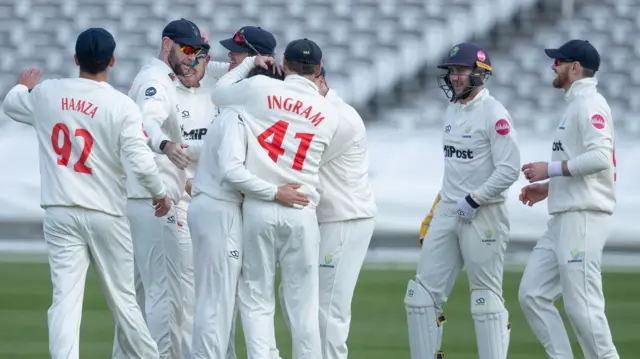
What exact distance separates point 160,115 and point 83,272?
3.92 ft

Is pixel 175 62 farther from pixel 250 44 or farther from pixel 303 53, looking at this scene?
pixel 303 53

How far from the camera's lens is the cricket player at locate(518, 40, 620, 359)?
7.46 metres

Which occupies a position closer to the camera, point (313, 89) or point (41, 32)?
Result: point (313, 89)

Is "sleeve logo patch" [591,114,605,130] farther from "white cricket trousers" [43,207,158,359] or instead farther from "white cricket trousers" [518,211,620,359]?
"white cricket trousers" [43,207,158,359]

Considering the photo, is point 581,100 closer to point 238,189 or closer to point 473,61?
point 473,61

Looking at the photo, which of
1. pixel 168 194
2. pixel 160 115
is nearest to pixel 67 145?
pixel 160 115

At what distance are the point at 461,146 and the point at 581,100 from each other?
2.68 ft

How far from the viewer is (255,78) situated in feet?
22.9

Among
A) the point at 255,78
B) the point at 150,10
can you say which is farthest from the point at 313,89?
the point at 150,10

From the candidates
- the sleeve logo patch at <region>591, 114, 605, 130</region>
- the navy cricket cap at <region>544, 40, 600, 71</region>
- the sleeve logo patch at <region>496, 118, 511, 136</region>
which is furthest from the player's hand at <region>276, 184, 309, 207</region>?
the navy cricket cap at <region>544, 40, 600, 71</region>

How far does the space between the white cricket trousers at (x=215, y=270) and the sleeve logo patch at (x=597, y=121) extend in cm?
227

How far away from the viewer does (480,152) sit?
784 centimetres

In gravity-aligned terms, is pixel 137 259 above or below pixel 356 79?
below

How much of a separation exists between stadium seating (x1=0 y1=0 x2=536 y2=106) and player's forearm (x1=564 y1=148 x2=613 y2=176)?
453 inches
